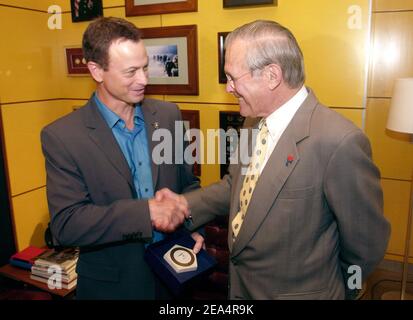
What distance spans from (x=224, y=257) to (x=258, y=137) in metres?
1.35

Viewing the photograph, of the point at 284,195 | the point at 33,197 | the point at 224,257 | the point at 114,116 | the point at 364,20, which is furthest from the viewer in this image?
the point at 33,197

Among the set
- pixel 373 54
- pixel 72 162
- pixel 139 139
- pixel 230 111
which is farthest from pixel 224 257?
pixel 373 54

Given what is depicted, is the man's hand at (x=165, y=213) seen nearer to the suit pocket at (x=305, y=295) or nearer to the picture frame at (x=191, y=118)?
the suit pocket at (x=305, y=295)

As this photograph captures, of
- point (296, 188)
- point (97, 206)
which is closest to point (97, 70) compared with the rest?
point (97, 206)

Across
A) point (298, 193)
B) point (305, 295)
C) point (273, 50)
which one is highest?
point (273, 50)

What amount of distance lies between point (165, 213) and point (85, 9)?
2.47m

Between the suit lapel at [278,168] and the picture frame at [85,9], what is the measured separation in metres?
2.44

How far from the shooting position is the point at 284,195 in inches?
63.9

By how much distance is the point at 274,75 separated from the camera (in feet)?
5.45

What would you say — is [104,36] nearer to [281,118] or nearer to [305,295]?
[281,118]

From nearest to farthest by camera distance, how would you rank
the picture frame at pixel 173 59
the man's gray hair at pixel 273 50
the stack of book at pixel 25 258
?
1. the man's gray hair at pixel 273 50
2. the picture frame at pixel 173 59
3. the stack of book at pixel 25 258

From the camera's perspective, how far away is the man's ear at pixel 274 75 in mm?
1648

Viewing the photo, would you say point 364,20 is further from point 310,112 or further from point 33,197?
point 33,197

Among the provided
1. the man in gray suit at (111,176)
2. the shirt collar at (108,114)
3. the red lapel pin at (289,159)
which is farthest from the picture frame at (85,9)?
the red lapel pin at (289,159)
